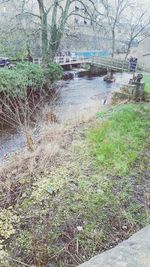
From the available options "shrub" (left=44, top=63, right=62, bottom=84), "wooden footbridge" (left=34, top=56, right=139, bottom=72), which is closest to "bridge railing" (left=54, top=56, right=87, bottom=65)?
"wooden footbridge" (left=34, top=56, right=139, bottom=72)

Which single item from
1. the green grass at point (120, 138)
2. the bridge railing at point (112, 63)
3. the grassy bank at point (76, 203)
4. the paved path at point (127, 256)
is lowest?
the grassy bank at point (76, 203)

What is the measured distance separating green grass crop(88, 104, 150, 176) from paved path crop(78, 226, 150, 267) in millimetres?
3995

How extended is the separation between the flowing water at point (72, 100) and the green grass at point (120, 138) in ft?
8.64

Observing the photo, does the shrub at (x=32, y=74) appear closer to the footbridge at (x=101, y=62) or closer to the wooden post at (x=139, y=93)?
the wooden post at (x=139, y=93)

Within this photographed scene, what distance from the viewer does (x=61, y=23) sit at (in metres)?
17.3

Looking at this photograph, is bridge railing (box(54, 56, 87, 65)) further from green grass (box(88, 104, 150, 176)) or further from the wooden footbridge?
green grass (box(88, 104, 150, 176))

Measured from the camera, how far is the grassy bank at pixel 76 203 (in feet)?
11.7

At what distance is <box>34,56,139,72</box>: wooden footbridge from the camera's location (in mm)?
21422

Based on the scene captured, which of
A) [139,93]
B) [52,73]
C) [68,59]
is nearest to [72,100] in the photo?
[52,73]

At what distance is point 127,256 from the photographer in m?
1.21

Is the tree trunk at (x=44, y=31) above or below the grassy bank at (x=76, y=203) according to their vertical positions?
above

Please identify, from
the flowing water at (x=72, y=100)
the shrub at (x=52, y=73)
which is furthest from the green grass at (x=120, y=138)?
the shrub at (x=52, y=73)

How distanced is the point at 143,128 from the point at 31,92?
8507mm

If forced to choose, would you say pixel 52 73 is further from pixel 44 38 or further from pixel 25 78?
pixel 25 78
